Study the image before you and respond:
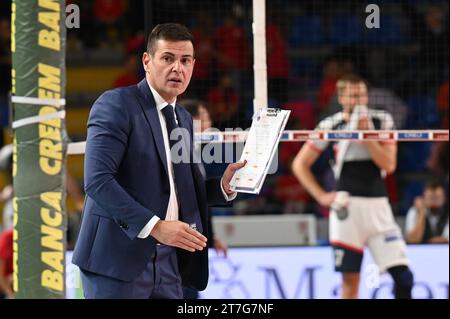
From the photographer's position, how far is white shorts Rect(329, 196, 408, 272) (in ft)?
30.4

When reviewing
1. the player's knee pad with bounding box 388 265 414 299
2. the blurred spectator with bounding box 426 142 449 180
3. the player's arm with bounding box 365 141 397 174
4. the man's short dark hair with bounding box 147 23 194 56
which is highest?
the man's short dark hair with bounding box 147 23 194 56

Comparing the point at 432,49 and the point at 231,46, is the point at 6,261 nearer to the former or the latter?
the point at 231,46

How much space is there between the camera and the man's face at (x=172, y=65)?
502cm

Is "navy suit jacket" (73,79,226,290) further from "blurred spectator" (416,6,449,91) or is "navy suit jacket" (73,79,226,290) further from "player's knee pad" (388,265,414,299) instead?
"blurred spectator" (416,6,449,91)

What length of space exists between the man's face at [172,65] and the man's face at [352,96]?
12.0 feet

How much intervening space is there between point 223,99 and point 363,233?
96.5 inches

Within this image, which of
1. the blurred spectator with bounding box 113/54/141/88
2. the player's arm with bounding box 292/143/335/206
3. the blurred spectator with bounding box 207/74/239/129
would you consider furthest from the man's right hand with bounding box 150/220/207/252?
the blurred spectator with bounding box 113/54/141/88

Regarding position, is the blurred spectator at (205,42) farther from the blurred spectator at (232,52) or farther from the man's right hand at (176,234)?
the man's right hand at (176,234)

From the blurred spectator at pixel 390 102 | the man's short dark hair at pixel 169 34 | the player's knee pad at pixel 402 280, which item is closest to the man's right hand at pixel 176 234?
the man's short dark hair at pixel 169 34

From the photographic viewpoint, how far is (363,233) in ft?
30.6

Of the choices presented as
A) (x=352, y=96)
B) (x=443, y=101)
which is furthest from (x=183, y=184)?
(x=443, y=101)

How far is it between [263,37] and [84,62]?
8.16m

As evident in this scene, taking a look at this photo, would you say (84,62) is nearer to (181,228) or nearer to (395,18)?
(395,18)

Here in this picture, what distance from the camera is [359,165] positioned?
9242 mm
